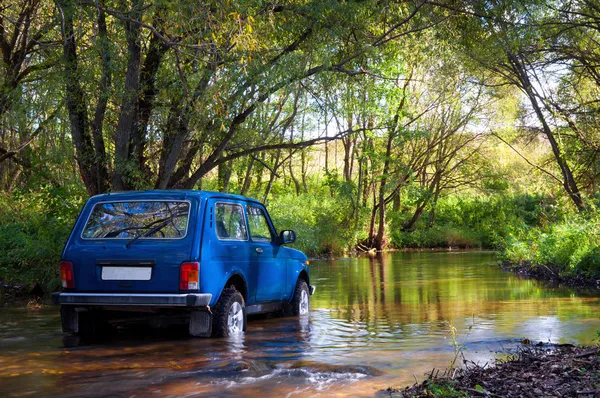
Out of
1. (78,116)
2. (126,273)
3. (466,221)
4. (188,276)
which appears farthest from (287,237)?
(466,221)

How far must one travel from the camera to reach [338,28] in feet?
47.7

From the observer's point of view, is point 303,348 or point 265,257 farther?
point 265,257

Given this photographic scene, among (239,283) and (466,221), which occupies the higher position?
(466,221)

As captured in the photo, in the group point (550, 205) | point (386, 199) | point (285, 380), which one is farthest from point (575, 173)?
point (285, 380)

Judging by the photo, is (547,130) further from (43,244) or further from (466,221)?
(466,221)

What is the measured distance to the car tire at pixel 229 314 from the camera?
8.52 m

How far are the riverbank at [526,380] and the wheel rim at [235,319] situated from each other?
3.06m

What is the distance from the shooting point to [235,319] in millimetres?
8875

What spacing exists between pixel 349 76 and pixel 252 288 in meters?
8.54

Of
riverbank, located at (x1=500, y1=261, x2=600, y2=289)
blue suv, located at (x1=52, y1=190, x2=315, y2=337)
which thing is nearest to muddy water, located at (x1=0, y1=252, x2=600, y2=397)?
blue suv, located at (x1=52, y1=190, x2=315, y2=337)

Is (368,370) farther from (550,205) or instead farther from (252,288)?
(550,205)

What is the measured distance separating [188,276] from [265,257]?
2.00 m

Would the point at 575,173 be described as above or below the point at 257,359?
above

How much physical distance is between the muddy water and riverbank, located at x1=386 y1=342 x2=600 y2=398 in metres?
0.57
